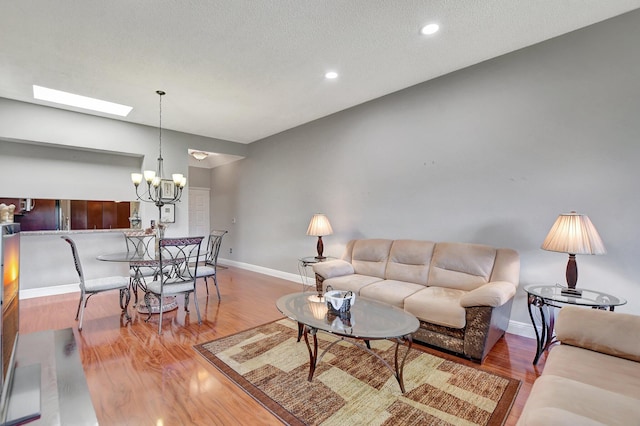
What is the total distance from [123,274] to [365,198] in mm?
4464

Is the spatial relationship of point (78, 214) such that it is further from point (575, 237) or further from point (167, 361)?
point (575, 237)

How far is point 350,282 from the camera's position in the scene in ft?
11.1

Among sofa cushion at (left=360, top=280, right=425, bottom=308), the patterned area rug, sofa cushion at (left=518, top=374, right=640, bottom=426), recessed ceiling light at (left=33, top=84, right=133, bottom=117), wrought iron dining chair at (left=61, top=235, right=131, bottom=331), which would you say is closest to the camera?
sofa cushion at (left=518, top=374, right=640, bottom=426)

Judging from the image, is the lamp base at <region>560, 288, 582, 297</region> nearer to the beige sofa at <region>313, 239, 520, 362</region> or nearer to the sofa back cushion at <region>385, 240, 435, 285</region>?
the beige sofa at <region>313, 239, 520, 362</region>

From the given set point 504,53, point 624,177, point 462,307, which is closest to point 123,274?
point 462,307

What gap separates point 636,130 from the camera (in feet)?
8.02

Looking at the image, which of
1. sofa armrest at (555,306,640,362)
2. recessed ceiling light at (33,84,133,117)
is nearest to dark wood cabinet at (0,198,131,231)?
recessed ceiling light at (33,84,133,117)

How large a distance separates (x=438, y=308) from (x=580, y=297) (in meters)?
1.08

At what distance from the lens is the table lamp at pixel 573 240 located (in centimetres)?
226

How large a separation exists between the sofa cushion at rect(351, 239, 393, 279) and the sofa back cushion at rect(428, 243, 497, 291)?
621mm

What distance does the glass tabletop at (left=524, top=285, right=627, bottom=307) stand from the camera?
2.18m

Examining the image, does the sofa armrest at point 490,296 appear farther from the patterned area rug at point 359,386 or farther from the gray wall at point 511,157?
the gray wall at point 511,157

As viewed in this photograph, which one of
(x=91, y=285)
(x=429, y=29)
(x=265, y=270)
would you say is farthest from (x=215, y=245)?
(x=429, y=29)

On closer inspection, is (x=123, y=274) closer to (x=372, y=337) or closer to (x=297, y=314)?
(x=297, y=314)
